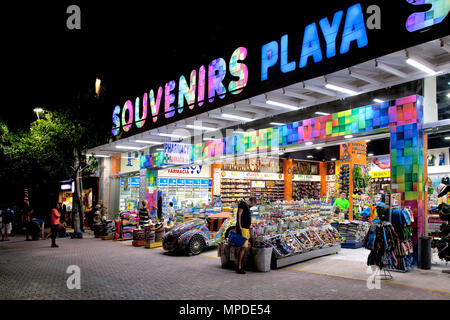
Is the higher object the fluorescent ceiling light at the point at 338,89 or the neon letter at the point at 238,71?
the neon letter at the point at 238,71

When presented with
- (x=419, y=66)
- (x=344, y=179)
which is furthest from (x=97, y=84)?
(x=419, y=66)

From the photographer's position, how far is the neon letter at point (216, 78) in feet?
37.4

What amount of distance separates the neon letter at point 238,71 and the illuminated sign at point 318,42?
2.49ft

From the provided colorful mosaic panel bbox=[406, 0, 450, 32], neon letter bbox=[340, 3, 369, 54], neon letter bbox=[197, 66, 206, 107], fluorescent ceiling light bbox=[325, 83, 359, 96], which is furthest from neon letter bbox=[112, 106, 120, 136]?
colorful mosaic panel bbox=[406, 0, 450, 32]

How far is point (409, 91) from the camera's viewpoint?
12.2m

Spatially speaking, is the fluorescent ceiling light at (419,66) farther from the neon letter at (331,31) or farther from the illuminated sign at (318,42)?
the neon letter at (331,31)

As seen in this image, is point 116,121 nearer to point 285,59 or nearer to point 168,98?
point 168,98

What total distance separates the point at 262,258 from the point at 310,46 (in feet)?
17.8

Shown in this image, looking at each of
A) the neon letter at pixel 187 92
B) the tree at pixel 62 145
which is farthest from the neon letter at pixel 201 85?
the tree at pixel 62 145

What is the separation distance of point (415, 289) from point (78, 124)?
17.0 metres

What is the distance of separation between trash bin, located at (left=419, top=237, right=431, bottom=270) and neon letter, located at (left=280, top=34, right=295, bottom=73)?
525cm

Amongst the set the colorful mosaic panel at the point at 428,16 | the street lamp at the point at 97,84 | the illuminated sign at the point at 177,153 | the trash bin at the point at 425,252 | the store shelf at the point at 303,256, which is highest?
the street lamp at the point at 97,84
